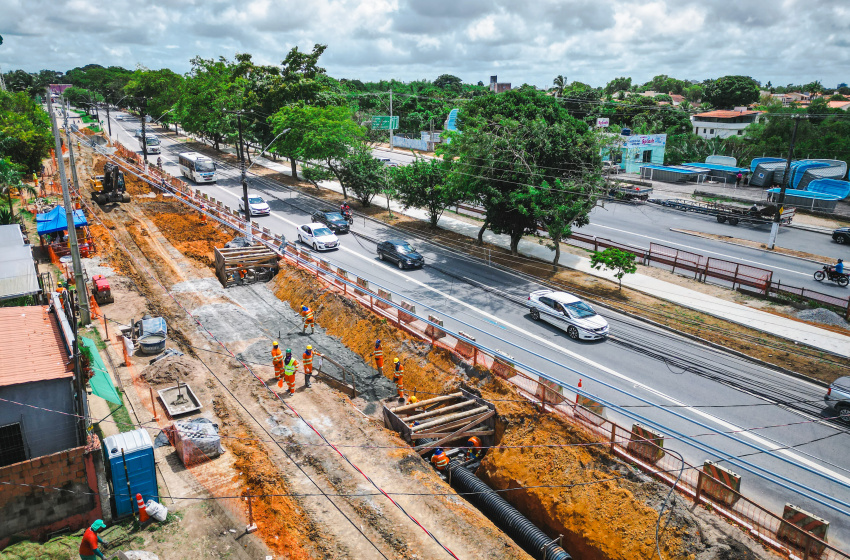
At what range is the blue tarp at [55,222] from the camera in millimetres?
32000

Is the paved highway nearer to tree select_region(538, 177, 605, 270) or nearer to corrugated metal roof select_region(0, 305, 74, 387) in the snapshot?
tree select_region(538, 177, 605, 270)

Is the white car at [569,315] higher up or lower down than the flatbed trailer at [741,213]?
lower down

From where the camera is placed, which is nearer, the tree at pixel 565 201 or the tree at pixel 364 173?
the tree at pixel 565 201

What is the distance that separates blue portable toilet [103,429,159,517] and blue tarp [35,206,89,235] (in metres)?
23.7

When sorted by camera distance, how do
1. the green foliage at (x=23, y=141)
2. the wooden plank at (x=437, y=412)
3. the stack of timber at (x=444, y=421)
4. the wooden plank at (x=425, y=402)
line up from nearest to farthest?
the stack of timber at (x=444, y=421)
the wooden plank at (x=437, y=412)
the wooden plank at (x=425, y=402)
the green foliage at (x=23, y=141)

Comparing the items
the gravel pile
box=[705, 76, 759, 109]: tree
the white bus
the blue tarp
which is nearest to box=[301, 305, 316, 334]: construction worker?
the blue tarp

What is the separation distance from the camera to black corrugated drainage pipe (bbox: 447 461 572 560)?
14602 millimetres

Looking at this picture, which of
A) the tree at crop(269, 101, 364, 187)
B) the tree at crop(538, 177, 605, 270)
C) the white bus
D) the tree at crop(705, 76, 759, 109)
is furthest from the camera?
the tree at crop(705, 76, 759, 109)

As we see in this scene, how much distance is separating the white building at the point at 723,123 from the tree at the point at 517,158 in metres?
61.2

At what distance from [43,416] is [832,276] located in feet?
128

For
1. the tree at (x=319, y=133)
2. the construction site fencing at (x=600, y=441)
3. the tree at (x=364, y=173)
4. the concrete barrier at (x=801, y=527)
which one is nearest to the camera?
the concrete barrier at (x=801, y=527)

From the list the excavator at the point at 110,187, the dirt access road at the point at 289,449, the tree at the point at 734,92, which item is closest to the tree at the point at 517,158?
the dirt access road at the point at 289,449

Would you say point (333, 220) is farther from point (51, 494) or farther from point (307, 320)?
point (51, 494)

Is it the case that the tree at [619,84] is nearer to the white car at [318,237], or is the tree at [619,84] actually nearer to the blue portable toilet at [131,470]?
the white car at [318,237]
